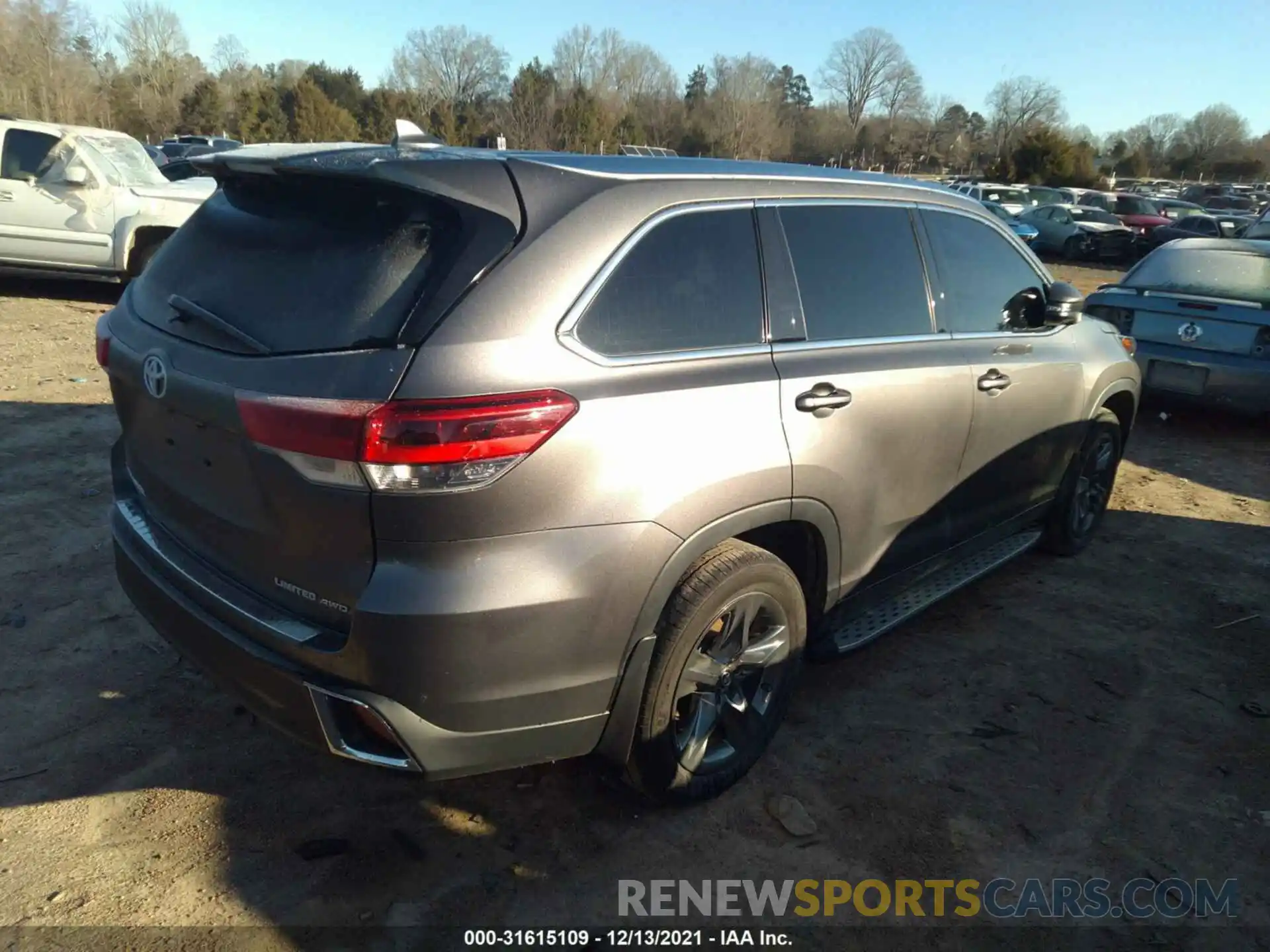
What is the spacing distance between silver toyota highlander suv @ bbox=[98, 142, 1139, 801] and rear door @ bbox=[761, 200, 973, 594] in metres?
0.02

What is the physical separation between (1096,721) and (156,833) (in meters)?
3.29

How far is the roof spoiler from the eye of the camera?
9.47 feet

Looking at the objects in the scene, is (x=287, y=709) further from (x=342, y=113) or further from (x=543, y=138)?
(x=342, y=113)

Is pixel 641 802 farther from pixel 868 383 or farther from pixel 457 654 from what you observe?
pixel 868 383

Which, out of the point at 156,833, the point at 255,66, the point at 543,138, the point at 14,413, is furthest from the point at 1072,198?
the point at 255,66

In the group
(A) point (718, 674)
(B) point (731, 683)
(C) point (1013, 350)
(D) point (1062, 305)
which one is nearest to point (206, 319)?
(A) point (718, 674)

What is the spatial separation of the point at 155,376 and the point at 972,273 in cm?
317

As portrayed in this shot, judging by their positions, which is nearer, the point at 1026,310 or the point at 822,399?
the point at 822,399

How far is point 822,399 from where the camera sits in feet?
9.66

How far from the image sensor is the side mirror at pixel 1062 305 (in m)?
4.28

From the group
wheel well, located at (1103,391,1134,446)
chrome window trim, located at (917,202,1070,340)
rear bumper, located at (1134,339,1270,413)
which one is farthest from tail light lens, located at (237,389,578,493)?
rear bumper, located at (1134,339,1270,413)

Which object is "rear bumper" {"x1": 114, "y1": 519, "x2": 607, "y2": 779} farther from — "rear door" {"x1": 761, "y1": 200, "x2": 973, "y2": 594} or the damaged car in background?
the damaged car in background

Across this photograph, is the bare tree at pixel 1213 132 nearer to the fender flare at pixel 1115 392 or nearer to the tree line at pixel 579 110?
the tree line at pixel 579 110

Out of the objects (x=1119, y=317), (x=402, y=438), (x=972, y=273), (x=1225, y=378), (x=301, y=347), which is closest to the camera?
(x=402, y=438)
